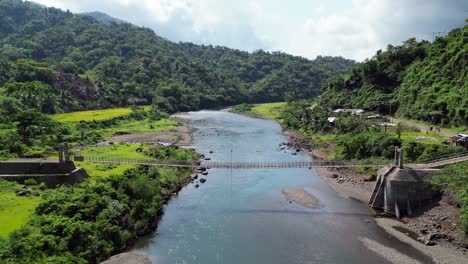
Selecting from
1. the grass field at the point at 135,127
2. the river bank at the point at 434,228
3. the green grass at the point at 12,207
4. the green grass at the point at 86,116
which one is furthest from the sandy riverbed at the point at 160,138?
the river bank at the point at 434,228

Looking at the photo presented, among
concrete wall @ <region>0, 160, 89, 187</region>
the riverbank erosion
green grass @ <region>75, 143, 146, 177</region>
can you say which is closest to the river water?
green grass @ <region>75, 143, 146, 177</region>

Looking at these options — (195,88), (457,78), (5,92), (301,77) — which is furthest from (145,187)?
(301,77)

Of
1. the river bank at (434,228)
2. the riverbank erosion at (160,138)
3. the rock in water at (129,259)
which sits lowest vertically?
the rock in water at (129,259)

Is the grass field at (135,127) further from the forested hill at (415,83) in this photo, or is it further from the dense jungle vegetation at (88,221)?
the forested hill at (415,83)

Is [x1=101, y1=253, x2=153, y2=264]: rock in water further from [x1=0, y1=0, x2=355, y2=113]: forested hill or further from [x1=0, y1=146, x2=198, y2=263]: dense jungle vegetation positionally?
[x1=0, y1=0, x2=355, y2=113]: forested hill

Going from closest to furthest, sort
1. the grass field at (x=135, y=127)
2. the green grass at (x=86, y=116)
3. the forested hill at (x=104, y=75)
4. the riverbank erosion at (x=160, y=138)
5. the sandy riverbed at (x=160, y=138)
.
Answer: the riverbank erosion at (x=160, y=138)
the sandy riverbed at (x=160, y=138)
the grass field at (x=135, y=127)
the green grass at (x=86, y=116)
the forested hill at (x=104, y=75)

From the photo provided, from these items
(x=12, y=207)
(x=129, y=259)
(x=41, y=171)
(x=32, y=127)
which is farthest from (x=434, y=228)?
(x=32, y=127)

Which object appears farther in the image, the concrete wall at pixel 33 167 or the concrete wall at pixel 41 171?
the concrete wall at pixel 33 167
